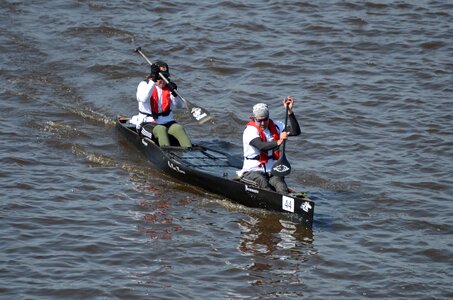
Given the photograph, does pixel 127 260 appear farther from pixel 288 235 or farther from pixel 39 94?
pixel 39 94

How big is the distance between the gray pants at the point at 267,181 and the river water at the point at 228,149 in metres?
0.37

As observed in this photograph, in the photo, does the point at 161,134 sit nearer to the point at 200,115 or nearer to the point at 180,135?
the point at 180,135

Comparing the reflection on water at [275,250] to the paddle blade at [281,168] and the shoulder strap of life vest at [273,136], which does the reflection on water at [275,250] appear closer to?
the paddle blade at [281,168]

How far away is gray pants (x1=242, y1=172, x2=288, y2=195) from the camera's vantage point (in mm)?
12211

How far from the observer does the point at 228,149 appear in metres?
15.4

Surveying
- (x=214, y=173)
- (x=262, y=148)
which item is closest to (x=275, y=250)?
(x=262, y=148)

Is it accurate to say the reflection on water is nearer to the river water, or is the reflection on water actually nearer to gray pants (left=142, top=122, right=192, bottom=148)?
the river water

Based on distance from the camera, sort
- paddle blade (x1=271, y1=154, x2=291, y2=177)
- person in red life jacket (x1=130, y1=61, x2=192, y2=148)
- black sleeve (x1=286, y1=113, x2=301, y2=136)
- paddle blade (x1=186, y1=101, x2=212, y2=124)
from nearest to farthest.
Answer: black sleeve (x1=286, y1=113, x2=301, y2=136) < paddle blade (x1=271, y1=154, x2=291, y2=177) < person in red life jacket (x1=130, y1=61, x2=192, y2=148) < paddle blade (x1=186, y1=101, x2=212, y2=124)

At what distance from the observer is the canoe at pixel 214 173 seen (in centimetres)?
1194

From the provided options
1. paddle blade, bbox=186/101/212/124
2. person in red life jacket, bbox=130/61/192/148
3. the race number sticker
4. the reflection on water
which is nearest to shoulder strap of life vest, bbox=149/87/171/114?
person in red life jacket, bbox=130/61/192/148

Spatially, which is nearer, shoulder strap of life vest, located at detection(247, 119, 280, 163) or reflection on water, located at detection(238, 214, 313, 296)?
reflection on water, located at detection(238, 214, 313, 296)

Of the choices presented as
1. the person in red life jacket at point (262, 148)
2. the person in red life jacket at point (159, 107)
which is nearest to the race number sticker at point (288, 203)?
the person in red life jacket at point (262, 148)

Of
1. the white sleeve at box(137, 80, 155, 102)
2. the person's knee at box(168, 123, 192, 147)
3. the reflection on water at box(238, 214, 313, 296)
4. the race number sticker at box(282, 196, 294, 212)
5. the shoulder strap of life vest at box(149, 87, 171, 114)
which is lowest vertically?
the reflection on water at box(238, 214, 313, 296)

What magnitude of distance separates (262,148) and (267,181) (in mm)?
566
